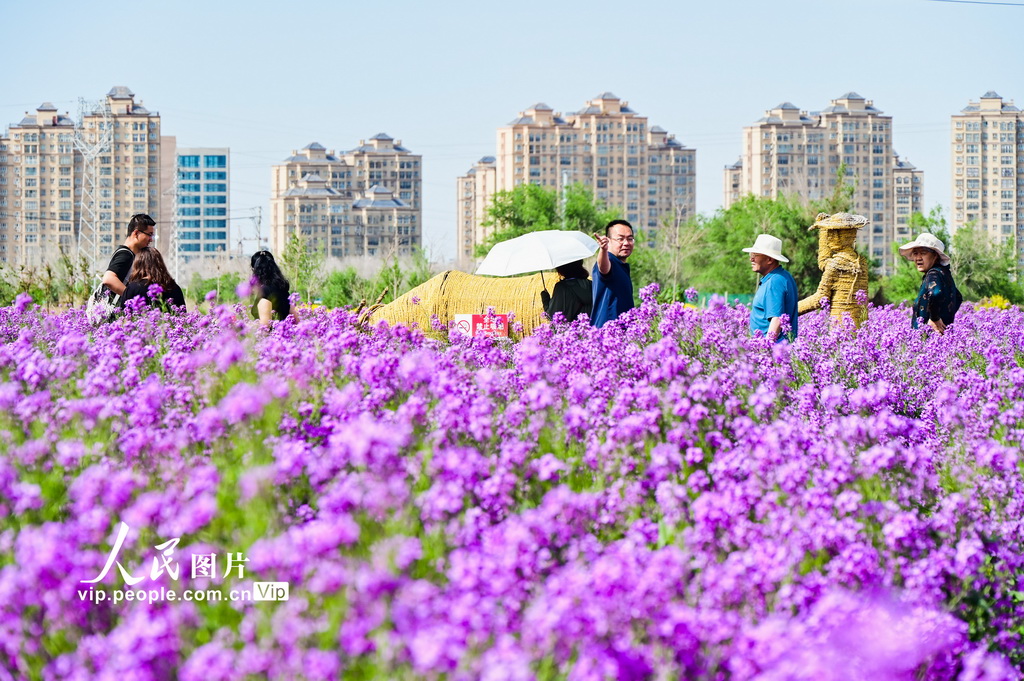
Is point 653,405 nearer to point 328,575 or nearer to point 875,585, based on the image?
point 875,585

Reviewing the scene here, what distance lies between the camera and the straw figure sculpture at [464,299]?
31.7 feet

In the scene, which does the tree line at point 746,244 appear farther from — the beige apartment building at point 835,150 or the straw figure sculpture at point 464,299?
the beige apartment building at point 835,150

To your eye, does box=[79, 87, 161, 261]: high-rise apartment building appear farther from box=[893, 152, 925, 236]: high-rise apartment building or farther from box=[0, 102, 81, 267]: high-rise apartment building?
→ box=[893, 152, 925, 236]: high-rise apartment building

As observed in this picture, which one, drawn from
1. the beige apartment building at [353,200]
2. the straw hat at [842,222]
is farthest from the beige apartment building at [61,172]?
the straw hat at [842,222]

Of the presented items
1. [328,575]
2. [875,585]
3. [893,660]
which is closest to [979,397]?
[875,585]

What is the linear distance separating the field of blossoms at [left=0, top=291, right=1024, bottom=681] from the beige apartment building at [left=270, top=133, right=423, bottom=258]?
12552 centimetres

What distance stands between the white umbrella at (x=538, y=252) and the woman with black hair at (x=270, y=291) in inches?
74.4

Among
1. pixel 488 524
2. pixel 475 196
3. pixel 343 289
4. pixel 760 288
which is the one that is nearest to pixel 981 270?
pixel 343 289

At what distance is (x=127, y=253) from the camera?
21.5 feet

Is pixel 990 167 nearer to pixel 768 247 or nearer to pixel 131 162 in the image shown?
pixel 131 162

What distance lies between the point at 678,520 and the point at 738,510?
15 centimetres

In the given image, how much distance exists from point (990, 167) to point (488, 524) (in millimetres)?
143989

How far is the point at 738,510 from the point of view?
264cm

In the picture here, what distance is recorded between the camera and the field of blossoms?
1972 millimetres
